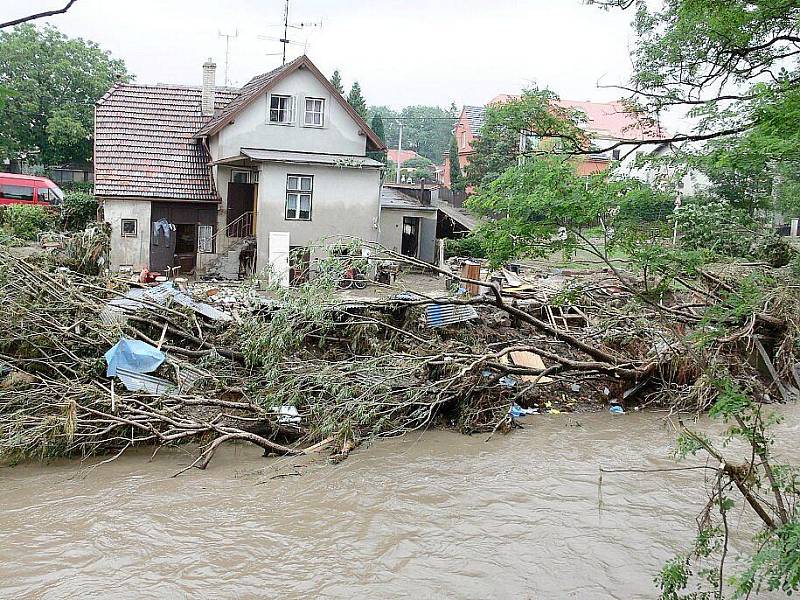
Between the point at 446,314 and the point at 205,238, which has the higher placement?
the point at 205,238

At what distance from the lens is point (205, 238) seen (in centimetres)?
2077

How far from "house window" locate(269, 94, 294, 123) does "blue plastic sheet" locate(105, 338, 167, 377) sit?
11314 millimetres

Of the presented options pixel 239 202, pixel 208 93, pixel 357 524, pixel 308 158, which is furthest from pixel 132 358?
pixel 208 93

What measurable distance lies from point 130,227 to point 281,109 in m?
5.11

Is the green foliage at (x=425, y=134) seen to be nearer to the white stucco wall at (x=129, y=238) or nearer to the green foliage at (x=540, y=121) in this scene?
the white stucco wall at (x=129, y=238)

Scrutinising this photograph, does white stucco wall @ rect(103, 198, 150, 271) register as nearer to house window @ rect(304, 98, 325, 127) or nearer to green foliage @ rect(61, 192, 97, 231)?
green foliage @ rect(61, 192, 97, 231)

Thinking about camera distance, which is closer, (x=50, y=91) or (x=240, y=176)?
(x=240, y=176)

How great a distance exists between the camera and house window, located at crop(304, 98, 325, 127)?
21016mm

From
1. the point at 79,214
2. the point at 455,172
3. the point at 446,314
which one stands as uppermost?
the point at 455,172

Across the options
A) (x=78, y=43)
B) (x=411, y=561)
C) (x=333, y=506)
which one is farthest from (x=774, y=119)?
(x=78, y=43)

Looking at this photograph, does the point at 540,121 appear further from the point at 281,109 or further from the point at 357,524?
the point at 281,109

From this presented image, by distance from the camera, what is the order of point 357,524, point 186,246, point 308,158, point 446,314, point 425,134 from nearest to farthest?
point 357,524, point 446,314, point 308,158, point 186,246, point 425,134

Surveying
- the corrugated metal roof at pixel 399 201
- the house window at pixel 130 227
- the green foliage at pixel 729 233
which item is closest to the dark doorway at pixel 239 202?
the house window at pixel 130 227

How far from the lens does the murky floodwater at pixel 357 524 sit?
7.25 metres
